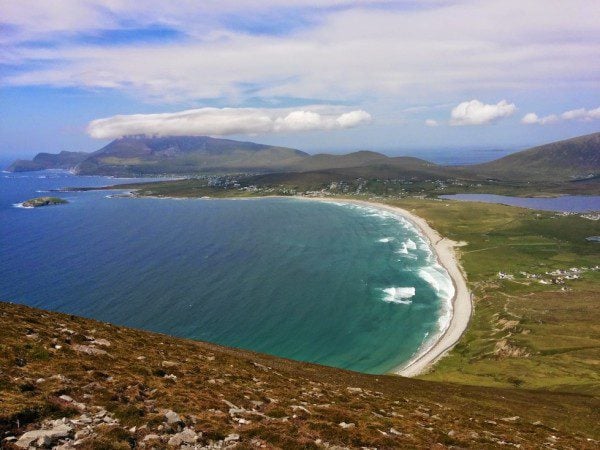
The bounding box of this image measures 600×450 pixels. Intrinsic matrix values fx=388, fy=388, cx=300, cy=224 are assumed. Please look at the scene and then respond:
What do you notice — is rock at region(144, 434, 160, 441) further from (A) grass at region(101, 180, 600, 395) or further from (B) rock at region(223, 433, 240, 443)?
(A) grass at region(101, 180, 600, 395)

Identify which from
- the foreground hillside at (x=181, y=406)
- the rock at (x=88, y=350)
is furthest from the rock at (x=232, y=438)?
the rock at (x=88, y=350)

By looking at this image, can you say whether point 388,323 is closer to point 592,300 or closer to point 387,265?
point 387,265

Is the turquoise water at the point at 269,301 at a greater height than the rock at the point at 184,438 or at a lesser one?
lesser

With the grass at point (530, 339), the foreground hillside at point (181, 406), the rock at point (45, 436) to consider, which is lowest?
the grass at point (530, 339)

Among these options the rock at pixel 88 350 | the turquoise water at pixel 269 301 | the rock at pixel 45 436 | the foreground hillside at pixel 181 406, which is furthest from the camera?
the turquoise water at pixel 269 301

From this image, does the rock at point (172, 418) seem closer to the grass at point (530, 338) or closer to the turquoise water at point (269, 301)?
the grass at point (530, 338)

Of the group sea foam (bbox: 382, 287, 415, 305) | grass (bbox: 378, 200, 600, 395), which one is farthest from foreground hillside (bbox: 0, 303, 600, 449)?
sea foam (bbox: 382, 287, 415, 305)
